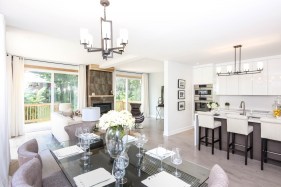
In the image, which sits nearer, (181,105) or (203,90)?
(181,105)

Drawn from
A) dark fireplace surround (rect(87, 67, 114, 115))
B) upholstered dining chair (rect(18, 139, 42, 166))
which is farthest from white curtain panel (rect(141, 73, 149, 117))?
upholstered dining chair (rect(18, 139, 42, 166))

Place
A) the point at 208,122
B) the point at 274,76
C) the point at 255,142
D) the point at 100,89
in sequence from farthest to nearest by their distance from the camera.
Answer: the point at 100,89 → the point at 274,76 → the point at 208,122 → the point at 255,142

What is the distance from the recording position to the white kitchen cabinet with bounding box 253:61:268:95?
4898 mm

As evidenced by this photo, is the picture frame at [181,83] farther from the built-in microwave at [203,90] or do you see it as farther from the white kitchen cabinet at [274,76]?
the white kitchen cabinet at [274,76]

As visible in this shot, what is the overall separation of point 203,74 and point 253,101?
1.94 m

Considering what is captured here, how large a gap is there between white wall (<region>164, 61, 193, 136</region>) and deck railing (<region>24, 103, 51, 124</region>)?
4888 mm

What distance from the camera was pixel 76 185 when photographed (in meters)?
1.29

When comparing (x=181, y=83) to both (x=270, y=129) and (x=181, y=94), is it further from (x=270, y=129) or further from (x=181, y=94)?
(x=270, y=129)

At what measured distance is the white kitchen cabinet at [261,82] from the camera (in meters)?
4.90

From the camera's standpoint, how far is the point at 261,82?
16.4ft

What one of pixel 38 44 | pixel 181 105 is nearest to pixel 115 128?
pixel 38 44

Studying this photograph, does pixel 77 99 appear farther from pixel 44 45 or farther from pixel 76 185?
pixel 76 185

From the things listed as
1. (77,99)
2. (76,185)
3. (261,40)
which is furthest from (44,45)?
(261,40)

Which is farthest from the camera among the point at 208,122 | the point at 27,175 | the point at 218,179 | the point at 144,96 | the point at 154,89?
the point at 154,89
